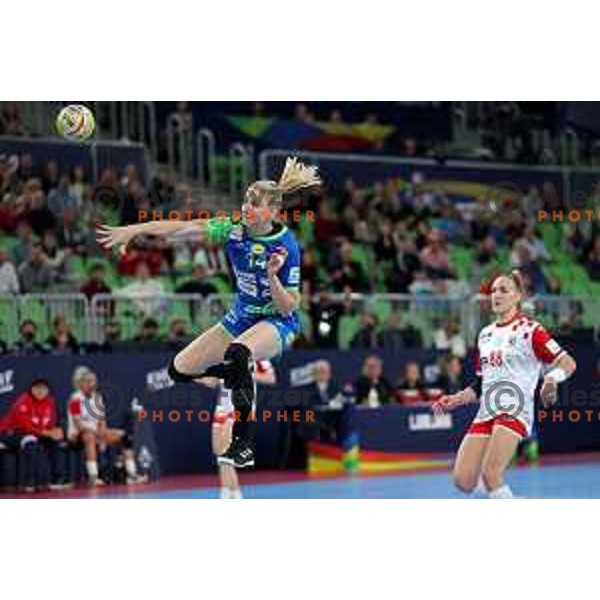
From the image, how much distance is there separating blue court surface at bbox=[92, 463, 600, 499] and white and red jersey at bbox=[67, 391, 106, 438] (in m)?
1.17

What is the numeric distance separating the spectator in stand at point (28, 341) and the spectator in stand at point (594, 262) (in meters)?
10.1

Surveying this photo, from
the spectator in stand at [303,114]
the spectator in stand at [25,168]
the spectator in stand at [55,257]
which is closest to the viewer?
the spectator in stand at [55,257]

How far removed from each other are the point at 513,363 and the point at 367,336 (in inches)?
339

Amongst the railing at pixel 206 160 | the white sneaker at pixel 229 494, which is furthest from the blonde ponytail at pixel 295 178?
the railing at pixel 206 160

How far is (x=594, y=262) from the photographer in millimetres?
28000

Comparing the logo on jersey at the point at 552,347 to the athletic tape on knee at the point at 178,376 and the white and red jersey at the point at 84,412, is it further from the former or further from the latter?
the white and red jersey at the point at 84,412

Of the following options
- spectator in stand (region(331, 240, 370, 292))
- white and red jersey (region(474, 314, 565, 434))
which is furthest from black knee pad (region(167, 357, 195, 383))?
spectator in stand (region(331, 240, 370, 292))

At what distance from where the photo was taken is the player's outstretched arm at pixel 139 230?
615 inches

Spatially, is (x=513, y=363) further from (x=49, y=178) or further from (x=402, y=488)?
(x=49, y=178)

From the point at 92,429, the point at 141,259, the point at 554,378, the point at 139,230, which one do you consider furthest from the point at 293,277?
the point at 141,259

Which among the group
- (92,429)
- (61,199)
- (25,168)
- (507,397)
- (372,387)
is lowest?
(92,429)

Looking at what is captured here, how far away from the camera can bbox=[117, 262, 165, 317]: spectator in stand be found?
2286cm

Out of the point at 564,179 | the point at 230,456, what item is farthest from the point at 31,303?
the point at 564,179

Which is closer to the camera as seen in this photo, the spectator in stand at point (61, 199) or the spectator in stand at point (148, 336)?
the spectator in stand at point (148, 336)
